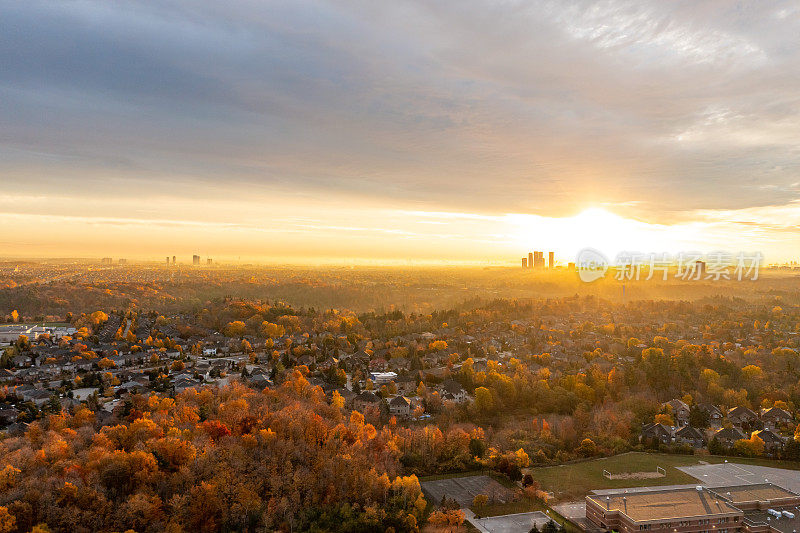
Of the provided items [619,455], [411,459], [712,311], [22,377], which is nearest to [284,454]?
[411,459]

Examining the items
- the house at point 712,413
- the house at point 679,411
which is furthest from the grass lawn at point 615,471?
the house at point 712,413

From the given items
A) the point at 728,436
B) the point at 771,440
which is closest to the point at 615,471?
the point at 728,436

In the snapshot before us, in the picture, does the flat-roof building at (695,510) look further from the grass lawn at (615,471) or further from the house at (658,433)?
the house at (658,433)

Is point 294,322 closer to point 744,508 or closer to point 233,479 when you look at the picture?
point 233,479

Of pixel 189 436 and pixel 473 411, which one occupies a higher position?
pixel 189 436

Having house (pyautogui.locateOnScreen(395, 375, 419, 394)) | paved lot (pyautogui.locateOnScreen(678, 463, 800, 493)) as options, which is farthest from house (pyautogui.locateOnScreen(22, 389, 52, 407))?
paved lot (pyautogui.locateOnScreen(678, 463, 800, 493))

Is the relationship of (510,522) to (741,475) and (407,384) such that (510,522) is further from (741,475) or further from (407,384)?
(407,384)
